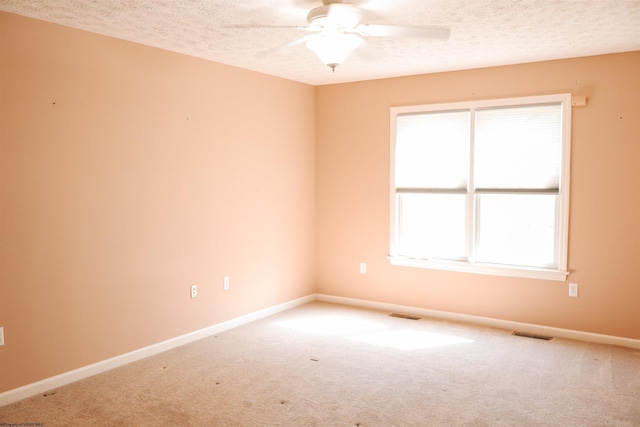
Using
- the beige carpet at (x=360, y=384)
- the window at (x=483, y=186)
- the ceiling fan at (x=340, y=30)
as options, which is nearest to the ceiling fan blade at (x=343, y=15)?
the ceiling fan at (x=340, y=30)

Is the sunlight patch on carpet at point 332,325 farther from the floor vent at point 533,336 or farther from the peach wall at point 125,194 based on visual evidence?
the floor vent at point 533,336

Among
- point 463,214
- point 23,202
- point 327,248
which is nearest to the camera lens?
point 23,202

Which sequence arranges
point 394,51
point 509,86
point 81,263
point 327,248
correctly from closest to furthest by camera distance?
point 81,263 → point 394,51 → point 509,86 → point 327,248

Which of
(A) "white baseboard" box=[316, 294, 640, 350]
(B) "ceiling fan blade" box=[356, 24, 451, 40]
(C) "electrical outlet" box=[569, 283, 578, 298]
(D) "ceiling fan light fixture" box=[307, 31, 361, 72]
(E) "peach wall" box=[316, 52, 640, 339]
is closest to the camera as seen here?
(B) "ceiling fan blade" box=[356, 24, 451, 40]

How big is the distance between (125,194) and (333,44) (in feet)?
6.54

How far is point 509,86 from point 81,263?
3.88 meters

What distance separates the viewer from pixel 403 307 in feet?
17.6

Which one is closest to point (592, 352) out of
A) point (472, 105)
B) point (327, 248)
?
point (472, 105)

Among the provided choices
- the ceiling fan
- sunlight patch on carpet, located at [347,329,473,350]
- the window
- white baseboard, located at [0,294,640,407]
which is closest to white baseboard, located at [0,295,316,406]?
white baseboard, located at [0,294,640,407]

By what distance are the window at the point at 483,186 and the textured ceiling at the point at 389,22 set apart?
0.55 m

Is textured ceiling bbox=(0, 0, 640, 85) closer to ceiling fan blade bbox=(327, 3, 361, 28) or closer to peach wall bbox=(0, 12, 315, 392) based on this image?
ceiling fan blade bbox=(327, 3, 361, 28)

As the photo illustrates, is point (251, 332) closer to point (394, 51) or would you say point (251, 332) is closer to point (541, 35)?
point (394, 51)

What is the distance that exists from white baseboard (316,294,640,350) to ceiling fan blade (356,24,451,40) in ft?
9.78

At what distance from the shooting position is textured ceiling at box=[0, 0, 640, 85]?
3012 millimetres
